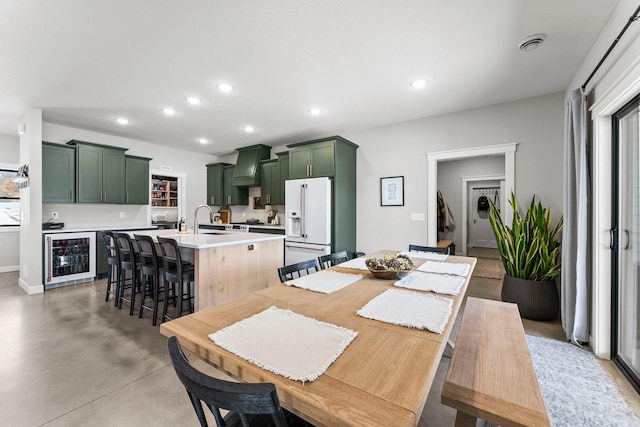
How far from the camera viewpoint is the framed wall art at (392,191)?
14.3 ft

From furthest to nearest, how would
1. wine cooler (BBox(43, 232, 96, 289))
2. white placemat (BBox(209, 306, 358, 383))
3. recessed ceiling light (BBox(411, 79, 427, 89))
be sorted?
wine cooler (BBox(43, 232, 96, 289)) < recessed ceiling light (BBox(411, 79, 427, 89)) < white placemat (BBox(209, 306, 358, 383))

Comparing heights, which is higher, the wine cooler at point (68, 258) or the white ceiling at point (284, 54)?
the white ceiling at point (284, 54)

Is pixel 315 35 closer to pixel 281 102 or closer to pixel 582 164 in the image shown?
pixel 281 102

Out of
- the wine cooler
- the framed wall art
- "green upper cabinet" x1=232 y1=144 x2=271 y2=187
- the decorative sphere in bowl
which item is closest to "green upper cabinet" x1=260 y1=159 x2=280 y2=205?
"green upper cabinet" x1=232 y1=144 x2=271 y2=187

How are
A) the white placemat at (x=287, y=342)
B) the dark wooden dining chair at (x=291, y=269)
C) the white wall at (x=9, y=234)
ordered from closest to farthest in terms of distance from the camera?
1. the white placemat at (x=287, y=342)
2. the dark wooden dining chair at (x=291, y=269)
3. the white wall at (x=9, y=234)

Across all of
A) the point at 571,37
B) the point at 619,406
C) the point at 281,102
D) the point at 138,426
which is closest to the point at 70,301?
the point at 138,426

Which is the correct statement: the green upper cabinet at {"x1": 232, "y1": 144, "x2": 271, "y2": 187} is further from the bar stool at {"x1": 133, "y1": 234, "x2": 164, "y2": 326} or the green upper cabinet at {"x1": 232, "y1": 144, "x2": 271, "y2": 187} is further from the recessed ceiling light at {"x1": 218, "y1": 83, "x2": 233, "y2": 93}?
the bar stool at {"x1": 133, "y1": 234, "x2": 164, "y2": 326}

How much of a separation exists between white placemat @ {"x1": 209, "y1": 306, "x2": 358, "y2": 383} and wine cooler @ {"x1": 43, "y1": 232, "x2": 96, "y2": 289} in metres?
4.87

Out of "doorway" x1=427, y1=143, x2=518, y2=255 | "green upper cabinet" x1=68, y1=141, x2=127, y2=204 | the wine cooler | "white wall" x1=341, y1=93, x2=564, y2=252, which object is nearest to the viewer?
"white wall" x1=341, y1=93, x2=564, y2=252

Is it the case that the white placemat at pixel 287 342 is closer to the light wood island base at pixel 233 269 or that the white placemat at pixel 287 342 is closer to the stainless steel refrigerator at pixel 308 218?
the light wood island base at pixel 233 269

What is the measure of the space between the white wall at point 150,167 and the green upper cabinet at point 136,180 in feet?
1.03

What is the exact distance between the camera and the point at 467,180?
6.86 meters

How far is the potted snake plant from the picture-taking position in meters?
2.98

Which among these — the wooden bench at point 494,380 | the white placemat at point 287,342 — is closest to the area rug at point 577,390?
the wooden bench at point 494,380
